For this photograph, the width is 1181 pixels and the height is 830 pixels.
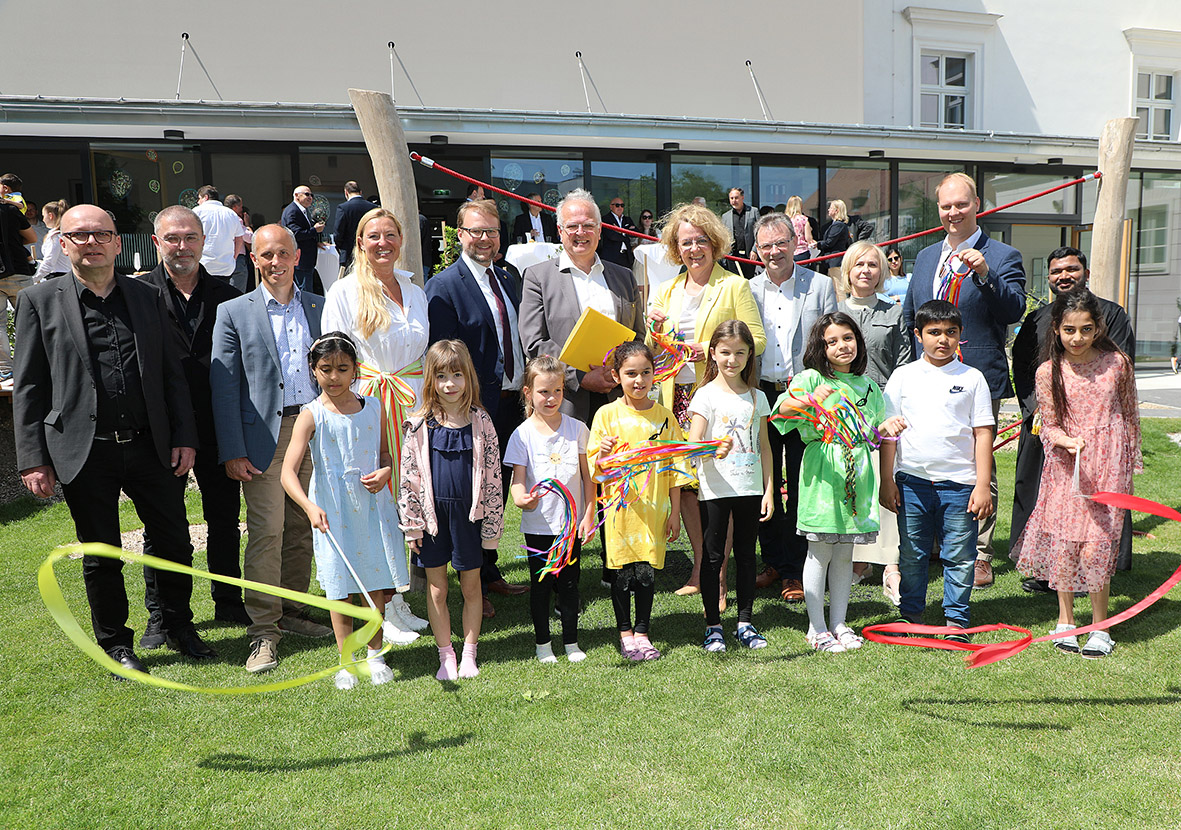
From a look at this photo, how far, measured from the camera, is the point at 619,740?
3174 mm

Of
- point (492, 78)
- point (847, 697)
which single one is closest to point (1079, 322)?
point (847, 697)

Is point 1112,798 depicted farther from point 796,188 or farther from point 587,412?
point 796,188

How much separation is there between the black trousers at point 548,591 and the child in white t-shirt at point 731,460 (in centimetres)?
67

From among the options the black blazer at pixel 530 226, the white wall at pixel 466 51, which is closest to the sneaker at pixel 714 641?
the black blazer at pixel 530 226

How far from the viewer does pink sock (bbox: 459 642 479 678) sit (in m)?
3.82

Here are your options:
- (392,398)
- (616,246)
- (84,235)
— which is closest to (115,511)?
(84,235)

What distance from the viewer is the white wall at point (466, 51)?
449 inches

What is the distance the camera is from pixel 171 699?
→ 3.64 m

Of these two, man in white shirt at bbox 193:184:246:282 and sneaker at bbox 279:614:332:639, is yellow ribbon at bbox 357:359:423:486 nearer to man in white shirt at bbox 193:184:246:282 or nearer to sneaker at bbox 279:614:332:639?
sneaker at bbox 279:614:332:639

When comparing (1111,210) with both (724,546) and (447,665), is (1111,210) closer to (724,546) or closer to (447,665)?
(724,546)

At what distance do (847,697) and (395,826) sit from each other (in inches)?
77.2

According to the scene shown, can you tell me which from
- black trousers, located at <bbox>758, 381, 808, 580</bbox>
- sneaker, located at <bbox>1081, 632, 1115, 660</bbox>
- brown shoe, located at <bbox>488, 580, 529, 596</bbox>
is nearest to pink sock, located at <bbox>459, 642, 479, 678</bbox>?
brown shoe, located at <bbox>488, 580, 529, 596</bbox>

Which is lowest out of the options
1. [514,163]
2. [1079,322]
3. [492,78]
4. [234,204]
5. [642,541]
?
[642,541]

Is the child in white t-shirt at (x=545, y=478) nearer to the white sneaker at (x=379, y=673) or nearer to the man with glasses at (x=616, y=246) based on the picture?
the white sneaker at (x=379, y=673)
